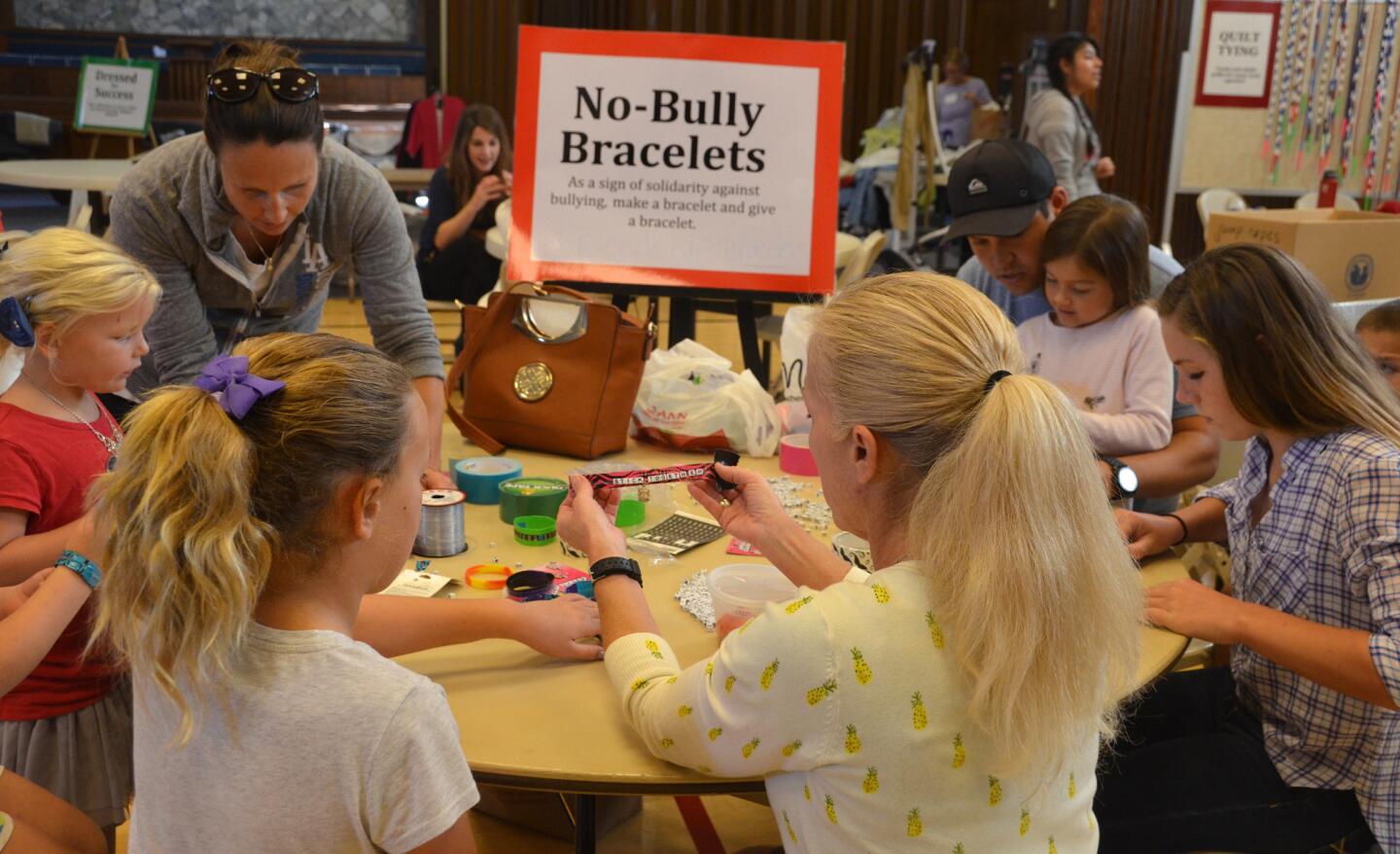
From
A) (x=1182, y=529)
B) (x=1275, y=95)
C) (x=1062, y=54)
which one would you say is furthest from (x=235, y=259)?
(x=1275, y=95)

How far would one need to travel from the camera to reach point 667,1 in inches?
372

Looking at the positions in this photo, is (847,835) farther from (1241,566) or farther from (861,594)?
(1241,566)

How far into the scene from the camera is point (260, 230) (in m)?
2.26

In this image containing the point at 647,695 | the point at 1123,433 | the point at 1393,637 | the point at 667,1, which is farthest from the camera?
the point at 667,1

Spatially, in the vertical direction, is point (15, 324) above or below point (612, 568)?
above

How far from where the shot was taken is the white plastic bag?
2461 mm

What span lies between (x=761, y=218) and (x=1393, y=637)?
171 centimetres

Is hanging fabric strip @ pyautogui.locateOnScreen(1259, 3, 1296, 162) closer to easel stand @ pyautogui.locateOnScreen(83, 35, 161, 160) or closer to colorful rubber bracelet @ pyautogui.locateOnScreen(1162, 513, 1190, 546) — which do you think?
colorful rubber bracelet @ pyautogui.locateOnScreen(1162, 513, 1190, 546)

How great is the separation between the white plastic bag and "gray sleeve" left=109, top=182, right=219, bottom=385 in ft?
2.73

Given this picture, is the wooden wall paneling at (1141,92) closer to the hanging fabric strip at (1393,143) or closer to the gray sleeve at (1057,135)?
the hanging fabric strip at (1393,143)

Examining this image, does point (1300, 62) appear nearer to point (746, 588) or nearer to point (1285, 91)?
point (1285, 91)

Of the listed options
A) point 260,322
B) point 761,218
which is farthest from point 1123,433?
point 260,322

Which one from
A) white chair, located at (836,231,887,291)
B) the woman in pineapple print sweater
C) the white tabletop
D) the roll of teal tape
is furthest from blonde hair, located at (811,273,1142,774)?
the white tabletop

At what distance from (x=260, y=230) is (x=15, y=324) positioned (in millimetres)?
632
